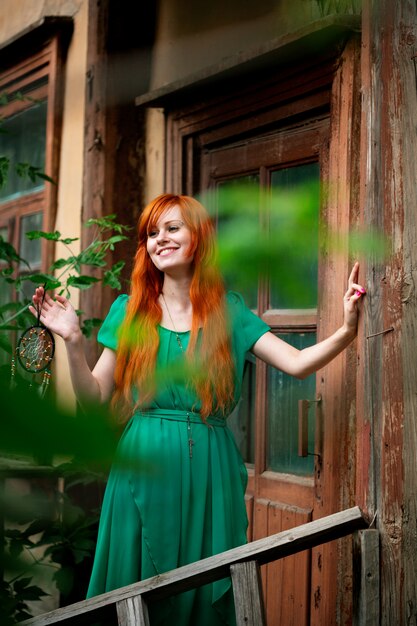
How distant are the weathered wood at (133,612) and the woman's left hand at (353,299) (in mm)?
875

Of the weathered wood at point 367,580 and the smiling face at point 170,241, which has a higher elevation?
the smiling face at point 170,241

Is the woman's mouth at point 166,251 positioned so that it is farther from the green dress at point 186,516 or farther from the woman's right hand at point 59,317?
the woman's right hand at point 59,317

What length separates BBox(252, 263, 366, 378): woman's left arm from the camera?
2.14m

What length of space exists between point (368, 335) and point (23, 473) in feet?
5.40

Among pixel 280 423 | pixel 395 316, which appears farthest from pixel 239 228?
pixel 280 423

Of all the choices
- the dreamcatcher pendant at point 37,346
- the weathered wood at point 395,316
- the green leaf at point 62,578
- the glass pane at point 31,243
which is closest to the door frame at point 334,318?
the weathered wood at point 395,316

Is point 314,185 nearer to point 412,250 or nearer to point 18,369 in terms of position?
point 18,369

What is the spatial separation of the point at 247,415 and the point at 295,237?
2.80 meters

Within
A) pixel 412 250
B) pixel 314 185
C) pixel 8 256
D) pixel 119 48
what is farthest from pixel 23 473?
pixel 119 48

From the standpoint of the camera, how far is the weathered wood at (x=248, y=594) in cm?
202

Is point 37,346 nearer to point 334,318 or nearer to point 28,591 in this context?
point 28,591

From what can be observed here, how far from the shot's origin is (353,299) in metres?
2.12

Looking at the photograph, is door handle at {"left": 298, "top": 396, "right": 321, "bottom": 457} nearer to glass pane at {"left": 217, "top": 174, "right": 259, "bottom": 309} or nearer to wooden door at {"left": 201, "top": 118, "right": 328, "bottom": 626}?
wooden door at {"left": 201, "top": 118, "right": 328, "bottom": 626}

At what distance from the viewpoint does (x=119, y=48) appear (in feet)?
12.3
